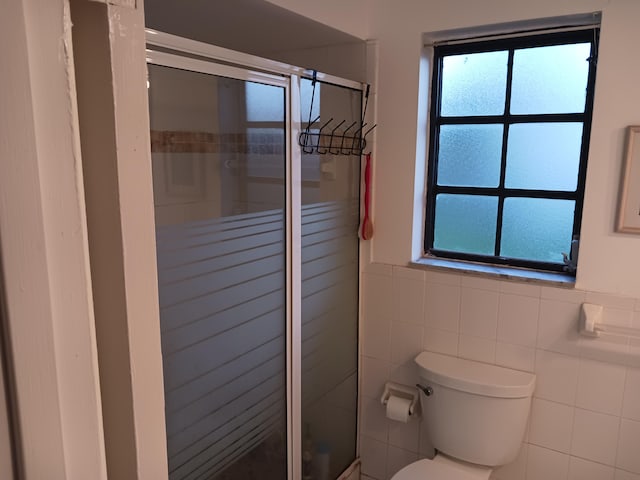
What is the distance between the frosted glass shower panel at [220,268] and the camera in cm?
125

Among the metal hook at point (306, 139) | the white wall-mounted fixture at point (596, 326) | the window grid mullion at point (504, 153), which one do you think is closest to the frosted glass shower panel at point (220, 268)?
the metal hook at point (306, 139)

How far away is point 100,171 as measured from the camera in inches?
17.8

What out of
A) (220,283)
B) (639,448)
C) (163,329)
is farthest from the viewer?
(639,448)

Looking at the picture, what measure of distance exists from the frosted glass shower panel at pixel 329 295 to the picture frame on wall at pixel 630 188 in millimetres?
996

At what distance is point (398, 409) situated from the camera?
2109 mm

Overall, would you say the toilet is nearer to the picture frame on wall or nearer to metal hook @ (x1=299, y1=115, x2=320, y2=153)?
the picture frame on wall

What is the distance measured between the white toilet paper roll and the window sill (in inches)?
23.3

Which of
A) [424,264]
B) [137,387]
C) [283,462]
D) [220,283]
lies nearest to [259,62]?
[220,283]

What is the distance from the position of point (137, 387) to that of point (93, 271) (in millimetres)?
128

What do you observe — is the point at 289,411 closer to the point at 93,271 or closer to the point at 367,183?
the point at 367,183

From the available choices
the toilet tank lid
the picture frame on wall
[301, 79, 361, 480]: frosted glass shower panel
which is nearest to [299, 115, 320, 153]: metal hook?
[301, 79, 361, 480]: frosted glass shower panel

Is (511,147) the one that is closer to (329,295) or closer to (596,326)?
(596,326)

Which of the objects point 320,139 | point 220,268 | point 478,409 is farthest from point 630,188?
point 220,268

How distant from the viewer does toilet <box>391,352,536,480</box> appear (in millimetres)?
1814
